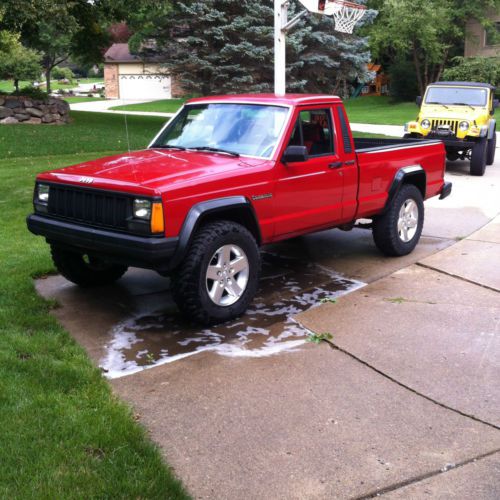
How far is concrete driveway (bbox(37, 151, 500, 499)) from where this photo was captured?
328cm

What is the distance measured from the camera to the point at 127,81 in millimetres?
60438

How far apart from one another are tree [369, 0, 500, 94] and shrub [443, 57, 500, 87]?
→ 4.97 ft

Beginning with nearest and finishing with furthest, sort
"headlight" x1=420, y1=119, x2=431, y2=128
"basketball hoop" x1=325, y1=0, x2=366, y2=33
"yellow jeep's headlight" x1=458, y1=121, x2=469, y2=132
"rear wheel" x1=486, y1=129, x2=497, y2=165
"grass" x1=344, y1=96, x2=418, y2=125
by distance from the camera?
"basketball hoop" x1=325, y1=0, x2=366, y2=33 < "yellow jeep's headlight" x1=458, y1=121, x2=469, y2=132 < "headlight" x1=420, y1=119, x2=431, y2=128 < "rear wheel" x1=486, y1=129, x2=497, y2=165 < "grass" x1=344, y1=96, x2=418, y2=125

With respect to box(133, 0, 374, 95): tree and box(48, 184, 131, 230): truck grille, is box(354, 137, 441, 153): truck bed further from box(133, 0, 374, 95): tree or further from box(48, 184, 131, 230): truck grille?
box(133, 0, 374, 95): tree

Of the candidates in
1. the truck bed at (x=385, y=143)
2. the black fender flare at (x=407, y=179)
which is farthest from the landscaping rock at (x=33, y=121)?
the black fender flare at (x=407, y=179)

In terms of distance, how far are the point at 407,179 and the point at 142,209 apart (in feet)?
12.3

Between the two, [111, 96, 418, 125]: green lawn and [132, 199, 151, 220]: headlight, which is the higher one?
[132, 199, 151, 220]: headlight

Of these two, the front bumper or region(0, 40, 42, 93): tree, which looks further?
region(0, 40, 42, 93): tree

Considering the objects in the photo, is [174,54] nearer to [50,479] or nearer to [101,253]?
[101,253]

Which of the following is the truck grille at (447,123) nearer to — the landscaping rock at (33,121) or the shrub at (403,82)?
the landscaping rock at (33,121)

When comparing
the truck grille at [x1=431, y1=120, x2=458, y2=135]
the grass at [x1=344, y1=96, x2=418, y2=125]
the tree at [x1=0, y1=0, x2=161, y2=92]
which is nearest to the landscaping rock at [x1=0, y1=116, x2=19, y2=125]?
the tree at [x1=0, y1=0, x2=161, y2=92]

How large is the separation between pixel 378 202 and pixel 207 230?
2539mm

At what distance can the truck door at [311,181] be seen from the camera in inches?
225

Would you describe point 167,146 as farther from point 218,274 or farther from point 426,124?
point 426,124
